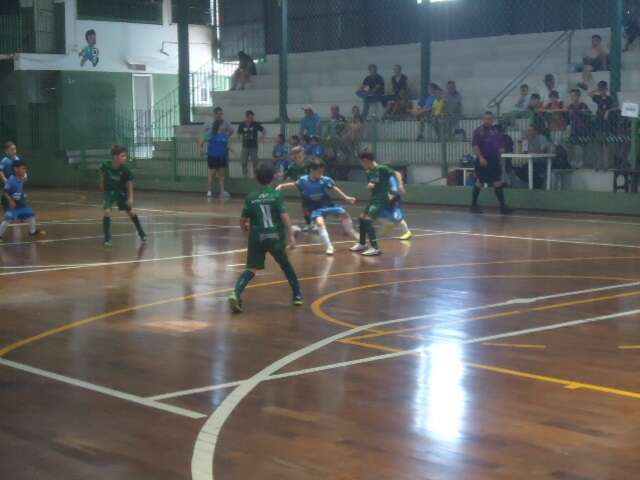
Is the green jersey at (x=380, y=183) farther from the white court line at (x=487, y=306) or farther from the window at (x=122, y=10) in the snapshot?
the window at (x=122, y=10)

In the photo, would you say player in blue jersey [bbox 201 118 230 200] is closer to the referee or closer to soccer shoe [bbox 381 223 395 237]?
the referee

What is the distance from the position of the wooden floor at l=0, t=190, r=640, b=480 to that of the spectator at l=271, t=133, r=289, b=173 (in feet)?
38.8

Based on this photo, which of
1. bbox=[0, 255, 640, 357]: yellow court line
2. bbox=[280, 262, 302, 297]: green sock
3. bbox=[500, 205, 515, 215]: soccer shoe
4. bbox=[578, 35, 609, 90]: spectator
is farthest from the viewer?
bbox=[578, 35, 609, 90]: spectator

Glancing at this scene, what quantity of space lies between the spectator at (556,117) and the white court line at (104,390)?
17720 millimetres

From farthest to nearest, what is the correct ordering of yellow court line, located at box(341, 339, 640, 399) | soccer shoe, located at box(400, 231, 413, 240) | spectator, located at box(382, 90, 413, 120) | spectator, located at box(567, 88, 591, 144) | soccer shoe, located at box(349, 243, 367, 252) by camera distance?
spectator, located at box(382, 90, 413, 120) < spectator, located at box(567, 88, 591, 144) < soccer shoe, located at box(400, 231, 413, 240) < soccer shoe, located at box(349, 243, 367, 252) < yellow court line, located at box(341, 339, 640, 399)

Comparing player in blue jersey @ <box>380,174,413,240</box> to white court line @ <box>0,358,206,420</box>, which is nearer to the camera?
white court line @ <box>0,358,206,420</box>

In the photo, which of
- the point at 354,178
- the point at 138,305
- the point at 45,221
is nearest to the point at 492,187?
the point at 354,178

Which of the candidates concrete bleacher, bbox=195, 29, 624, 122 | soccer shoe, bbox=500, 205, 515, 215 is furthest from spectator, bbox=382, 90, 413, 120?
soccer shoe, bbox=500, 205, 515, 215

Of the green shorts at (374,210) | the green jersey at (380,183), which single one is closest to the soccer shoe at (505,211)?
the green jersey at (380,183)

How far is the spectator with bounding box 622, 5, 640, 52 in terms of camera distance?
2934 cm

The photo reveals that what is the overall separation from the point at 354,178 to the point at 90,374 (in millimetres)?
21093

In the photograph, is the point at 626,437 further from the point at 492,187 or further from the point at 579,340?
the point at 492,187

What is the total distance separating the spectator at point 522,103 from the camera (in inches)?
1069

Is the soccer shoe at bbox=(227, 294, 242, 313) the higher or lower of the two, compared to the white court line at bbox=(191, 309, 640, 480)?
higher
